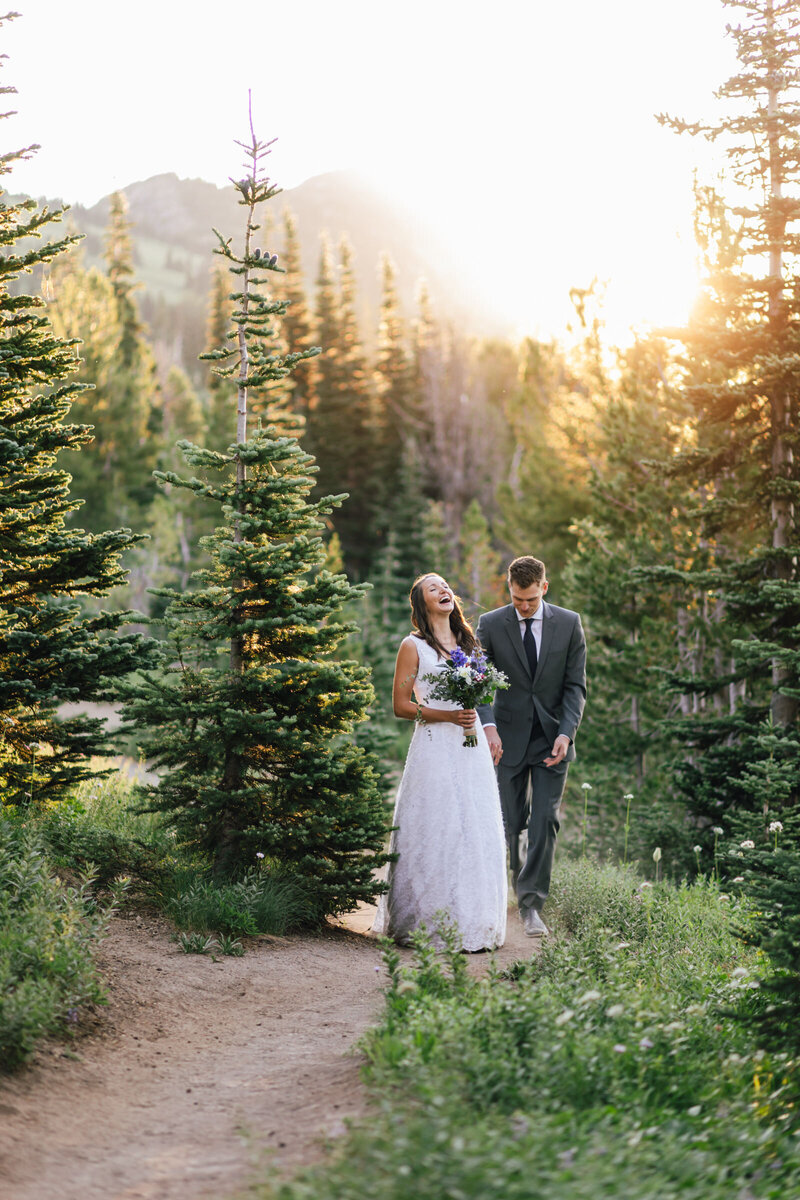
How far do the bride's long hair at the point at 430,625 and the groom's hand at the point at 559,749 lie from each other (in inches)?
34.5

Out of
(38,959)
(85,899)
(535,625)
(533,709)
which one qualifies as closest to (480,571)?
(535,625)

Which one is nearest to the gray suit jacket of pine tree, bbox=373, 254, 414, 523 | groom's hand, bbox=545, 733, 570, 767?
groom's hand, bbox=545, 733, 570, 767

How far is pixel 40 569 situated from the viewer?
7668mm

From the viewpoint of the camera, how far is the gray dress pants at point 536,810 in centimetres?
737

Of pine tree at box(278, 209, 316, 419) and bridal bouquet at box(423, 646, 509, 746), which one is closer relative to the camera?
bridal bouquet at box(423, 646, 509, 746)

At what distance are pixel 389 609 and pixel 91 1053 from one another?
3333cm

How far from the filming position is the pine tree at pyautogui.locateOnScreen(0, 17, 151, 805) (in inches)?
289

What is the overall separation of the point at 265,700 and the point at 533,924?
2.46 metres

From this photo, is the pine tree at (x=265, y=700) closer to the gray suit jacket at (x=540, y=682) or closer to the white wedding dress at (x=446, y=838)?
the white wedding dress at (x=446, y=838)

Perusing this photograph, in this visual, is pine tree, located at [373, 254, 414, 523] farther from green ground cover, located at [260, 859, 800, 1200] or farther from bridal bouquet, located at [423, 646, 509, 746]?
green ground cover, located at [260, 859, 800, 1200]

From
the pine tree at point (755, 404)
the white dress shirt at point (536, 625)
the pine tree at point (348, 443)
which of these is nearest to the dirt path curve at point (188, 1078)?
the white dress shirt at point (536, 625)

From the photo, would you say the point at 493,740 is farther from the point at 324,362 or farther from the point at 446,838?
the point at 324,362

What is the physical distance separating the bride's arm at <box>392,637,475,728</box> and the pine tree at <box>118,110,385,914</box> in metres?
0.31

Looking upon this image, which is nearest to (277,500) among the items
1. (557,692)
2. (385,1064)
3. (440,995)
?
(557,692)
